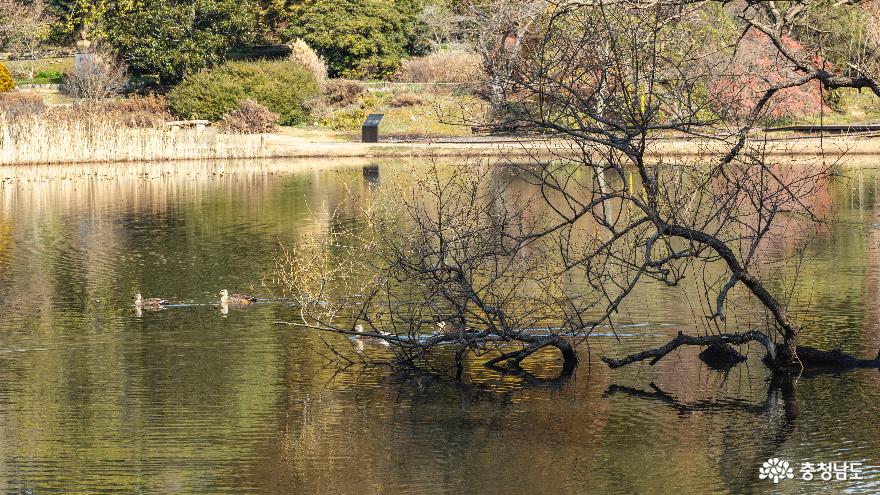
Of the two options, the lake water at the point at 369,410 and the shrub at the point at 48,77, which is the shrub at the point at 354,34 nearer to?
the shrub at the point at 48,77

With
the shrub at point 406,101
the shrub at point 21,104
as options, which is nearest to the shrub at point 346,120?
the shrub at point 406,101

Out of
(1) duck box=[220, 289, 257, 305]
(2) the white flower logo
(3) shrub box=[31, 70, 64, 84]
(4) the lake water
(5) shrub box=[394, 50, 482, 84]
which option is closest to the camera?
(2) the white flower logo

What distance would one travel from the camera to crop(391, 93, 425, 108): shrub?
207ft

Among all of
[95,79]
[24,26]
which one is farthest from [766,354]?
[24,26]

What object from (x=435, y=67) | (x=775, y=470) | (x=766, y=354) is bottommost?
(x=775, y=470)

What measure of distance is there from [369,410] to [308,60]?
5111 cm

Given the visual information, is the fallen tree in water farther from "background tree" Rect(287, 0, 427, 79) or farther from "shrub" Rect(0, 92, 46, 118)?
"background tree" Rect(287, 0, 427, 79)

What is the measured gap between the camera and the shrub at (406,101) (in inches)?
2482

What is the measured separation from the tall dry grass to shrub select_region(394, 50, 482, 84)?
1176 centimetres

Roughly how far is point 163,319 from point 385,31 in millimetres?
50167

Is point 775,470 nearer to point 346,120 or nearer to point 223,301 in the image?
point 223,301

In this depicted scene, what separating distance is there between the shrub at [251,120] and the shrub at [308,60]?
556cm

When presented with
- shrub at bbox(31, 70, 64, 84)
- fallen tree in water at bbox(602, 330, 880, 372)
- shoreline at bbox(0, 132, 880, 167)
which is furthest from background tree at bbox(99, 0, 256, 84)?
fallen tree in water at bbox(602, 330, 880, 372)

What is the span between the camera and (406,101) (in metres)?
63.1
